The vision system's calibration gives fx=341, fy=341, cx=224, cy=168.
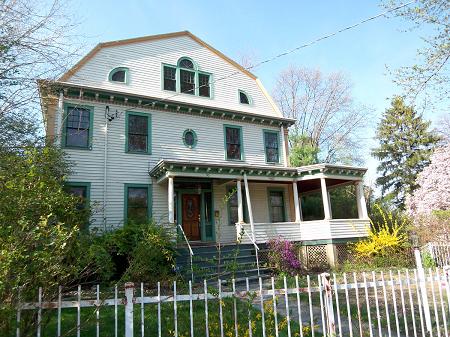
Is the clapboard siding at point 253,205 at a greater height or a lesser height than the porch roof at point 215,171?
lesser

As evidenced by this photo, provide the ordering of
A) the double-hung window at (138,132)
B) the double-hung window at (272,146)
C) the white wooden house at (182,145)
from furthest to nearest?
the double-hung window at (272,146) < the double-hung window at (138,132) < the white wooden house at (182,145)

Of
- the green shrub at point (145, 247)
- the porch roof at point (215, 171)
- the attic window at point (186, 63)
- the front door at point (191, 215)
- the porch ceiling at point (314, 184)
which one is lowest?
the green shrub at point (145, 247)

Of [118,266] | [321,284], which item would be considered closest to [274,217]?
[118,266]

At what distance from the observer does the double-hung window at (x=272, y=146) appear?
1718cm

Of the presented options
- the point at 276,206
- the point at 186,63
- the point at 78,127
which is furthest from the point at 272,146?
the point at 78,127

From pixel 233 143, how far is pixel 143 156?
14.7 feet

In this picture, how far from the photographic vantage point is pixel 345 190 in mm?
22672

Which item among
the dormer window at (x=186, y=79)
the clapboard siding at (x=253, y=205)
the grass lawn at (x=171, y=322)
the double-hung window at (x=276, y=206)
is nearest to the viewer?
the grass lawn at (x=171, y=322)

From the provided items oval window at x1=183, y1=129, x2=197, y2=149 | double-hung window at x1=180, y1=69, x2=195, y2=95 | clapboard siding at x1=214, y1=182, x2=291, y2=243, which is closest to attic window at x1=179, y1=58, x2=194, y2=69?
double-hung window at x1=180, y1=69, x2=195, y2=95

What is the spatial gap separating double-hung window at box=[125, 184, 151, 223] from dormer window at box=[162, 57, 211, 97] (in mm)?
4907

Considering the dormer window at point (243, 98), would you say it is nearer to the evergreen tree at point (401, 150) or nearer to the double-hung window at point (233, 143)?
the double-hung window at point (233, 143)

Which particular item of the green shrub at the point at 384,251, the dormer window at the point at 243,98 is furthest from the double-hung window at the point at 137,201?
the green shrub at the point at 384,251

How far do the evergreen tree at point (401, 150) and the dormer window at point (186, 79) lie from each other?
68.9 ft

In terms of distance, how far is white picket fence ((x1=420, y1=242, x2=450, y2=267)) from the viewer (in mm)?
13266
